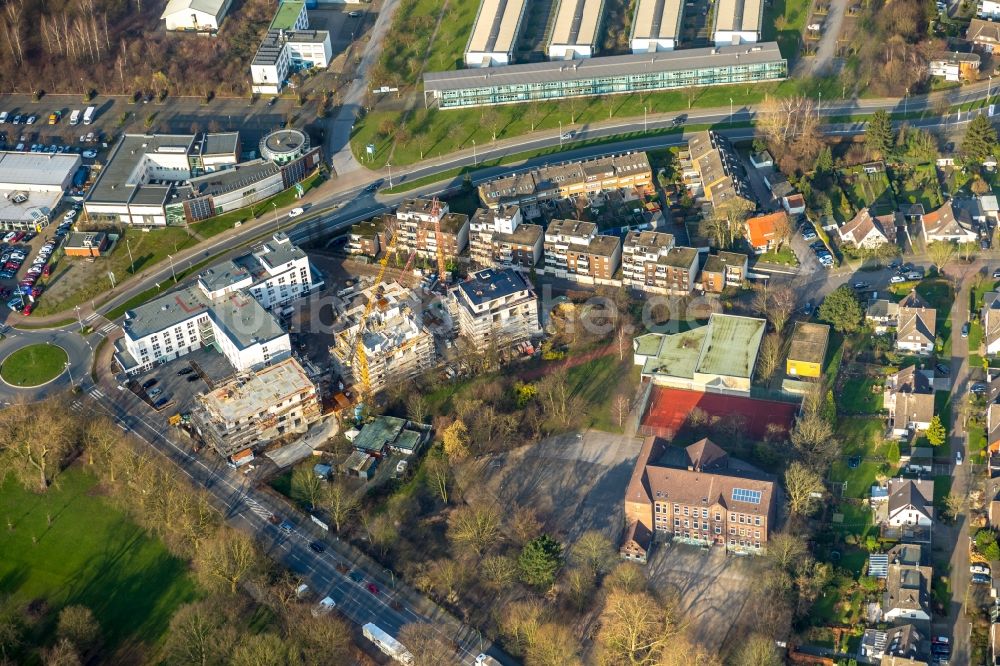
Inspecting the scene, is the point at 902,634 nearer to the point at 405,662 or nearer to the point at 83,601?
the point at 405,662

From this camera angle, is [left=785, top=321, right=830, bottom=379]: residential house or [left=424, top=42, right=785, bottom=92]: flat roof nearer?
[left=785, top=321, right=830, bottom=379]: residential house

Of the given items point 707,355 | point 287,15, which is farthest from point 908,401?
point 287,15

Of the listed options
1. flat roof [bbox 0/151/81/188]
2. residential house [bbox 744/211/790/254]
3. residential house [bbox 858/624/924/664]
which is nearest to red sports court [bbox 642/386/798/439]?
residential house [bbox 744/211/790/254]

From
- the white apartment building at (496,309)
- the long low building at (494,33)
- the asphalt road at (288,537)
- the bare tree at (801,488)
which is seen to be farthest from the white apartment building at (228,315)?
the bare tree at (801,488)

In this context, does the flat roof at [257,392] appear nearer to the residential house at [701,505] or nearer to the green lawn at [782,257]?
the residential house at [701,505]

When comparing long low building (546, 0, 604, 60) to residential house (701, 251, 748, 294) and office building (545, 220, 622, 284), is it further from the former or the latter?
residential house (701, 251, 748, 294)

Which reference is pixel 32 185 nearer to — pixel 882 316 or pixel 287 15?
pixel 287 15
